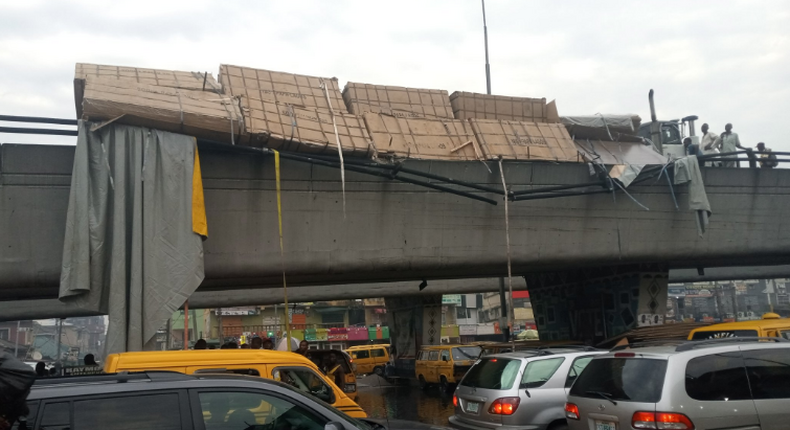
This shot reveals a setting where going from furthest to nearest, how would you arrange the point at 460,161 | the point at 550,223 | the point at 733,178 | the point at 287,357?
the point at 733,178, the point at 550,223, the point at 460,161, the point at 287,357

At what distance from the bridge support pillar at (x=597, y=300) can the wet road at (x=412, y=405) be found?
453 cm

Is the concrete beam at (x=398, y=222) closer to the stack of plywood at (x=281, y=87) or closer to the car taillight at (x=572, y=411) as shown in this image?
the stack of plywood at (x=281, y=87)

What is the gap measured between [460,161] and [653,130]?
774 cm

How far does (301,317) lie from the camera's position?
70.8 metres

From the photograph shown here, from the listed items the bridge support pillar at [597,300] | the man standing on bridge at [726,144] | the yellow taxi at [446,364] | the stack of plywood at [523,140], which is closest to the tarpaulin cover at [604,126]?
the stack of plywood at [523,140]

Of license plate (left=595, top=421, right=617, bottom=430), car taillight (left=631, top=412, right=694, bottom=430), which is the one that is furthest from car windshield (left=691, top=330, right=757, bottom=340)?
car taillight (left=631, top=412, right=694, bottom=430)

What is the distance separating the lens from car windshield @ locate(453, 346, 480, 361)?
21.7 metres

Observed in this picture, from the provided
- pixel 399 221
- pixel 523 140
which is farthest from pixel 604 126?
pixel 399 221

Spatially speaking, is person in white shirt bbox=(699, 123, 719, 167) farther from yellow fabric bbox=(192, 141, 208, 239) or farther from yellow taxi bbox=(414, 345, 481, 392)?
yellow fabric bbox=(192, 141, 208, 239)

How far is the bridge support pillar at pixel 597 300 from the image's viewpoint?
→ 18.7 meters

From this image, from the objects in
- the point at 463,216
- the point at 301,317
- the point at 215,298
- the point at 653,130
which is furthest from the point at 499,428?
the point at 301,317

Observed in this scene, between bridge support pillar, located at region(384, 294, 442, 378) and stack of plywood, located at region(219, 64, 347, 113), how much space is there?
19.0 m

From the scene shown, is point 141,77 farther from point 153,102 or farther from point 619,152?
point 619,152

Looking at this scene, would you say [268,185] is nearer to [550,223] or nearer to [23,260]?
[23,260]
